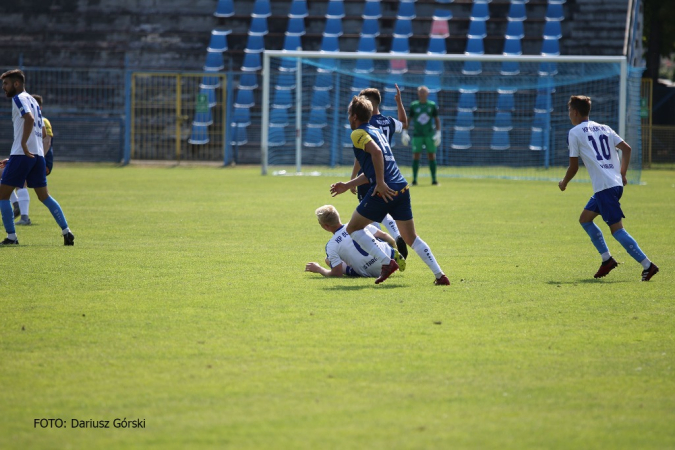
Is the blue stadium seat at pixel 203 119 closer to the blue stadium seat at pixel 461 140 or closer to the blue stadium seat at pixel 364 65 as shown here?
the blue stadium seat at pixel 364 65

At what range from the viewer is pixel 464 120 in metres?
28.9

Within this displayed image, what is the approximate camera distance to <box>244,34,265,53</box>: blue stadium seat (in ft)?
106

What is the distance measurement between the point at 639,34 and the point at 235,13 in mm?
15420

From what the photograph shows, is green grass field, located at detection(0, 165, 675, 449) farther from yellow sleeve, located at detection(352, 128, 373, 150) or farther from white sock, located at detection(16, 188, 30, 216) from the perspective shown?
white sock, located at detection(16, 188, 30, 216)

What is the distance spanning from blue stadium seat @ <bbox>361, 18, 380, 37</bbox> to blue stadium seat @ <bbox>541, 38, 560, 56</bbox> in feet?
19.3

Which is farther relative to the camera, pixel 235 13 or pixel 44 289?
pixel 235 13

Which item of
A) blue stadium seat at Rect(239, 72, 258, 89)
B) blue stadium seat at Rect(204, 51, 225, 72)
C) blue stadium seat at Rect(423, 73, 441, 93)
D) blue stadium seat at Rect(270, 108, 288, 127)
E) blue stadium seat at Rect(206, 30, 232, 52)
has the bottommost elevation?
blue stadium seat at Rect(270, 108, 288, 127)

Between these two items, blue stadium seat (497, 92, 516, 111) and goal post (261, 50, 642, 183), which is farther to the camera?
blue stadium seat (497, 92, 516, 111)

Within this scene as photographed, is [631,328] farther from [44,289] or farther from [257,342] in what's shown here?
[44,289]

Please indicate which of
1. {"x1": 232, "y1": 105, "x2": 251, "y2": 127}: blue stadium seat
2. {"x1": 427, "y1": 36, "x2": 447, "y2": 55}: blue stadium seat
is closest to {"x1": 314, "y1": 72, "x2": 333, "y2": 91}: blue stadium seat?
{"x1": 232, "y1": 105, "x2": 251, "y2": 127}: blue stadium seat

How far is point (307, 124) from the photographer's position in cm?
2916

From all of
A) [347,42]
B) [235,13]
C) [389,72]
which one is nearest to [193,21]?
[235,13]

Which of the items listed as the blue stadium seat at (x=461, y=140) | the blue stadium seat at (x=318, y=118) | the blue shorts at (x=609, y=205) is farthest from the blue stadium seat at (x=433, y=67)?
the blue shorts at (x=609, y=205)

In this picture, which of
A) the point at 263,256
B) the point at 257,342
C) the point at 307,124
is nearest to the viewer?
the point at 257,342
